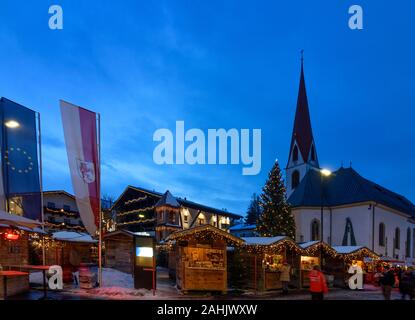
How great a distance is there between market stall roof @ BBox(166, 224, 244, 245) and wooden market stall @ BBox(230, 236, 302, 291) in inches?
57.0

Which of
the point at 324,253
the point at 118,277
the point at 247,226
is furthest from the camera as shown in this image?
the point at 247,226

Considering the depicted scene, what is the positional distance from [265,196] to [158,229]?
13.2 metres

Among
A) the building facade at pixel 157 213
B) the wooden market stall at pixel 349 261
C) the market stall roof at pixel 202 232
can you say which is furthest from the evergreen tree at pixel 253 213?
the market stall roof at pixel 202 232

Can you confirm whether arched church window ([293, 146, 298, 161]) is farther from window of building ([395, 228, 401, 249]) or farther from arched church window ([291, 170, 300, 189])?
window of building ([395, 228, 401, 249])

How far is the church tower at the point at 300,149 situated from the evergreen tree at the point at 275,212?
1479 centimetres

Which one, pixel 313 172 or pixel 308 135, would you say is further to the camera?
pixel 308 135

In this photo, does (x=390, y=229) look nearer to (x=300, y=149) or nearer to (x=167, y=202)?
(x=300, y=149)

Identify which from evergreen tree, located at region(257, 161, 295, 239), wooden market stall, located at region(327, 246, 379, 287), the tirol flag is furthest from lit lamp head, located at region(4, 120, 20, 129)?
evergreen tree, located at region(257, 161, 295, 239)

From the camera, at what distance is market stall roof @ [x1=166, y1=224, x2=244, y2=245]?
15.9 metres

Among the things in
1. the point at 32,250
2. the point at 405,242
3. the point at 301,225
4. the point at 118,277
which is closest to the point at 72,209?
the point at 32,250

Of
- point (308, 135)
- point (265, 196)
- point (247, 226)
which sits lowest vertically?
point (247, 226)

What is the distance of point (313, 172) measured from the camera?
47.8 meters

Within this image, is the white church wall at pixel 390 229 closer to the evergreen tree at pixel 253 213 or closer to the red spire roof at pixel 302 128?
the red spire roof at pixel 302 128

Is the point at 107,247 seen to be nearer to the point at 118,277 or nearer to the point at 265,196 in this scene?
the point at 118,277
